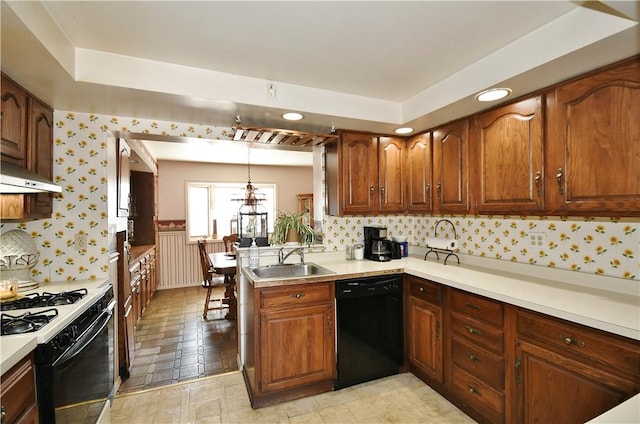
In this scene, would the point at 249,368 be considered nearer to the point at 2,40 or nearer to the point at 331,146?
the point at 331,146

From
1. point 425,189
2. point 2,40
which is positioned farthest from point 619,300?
point 2,40

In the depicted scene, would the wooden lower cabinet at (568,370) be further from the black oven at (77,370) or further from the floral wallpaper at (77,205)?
the floral wallpaper at (77,205)

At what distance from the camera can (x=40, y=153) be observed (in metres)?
1.94

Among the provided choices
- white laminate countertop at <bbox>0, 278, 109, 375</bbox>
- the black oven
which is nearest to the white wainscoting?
white laminate countertop at <bbox>0, 278, 109, 375</bbox>

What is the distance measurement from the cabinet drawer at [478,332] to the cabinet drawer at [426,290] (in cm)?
17

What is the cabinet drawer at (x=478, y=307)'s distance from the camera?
1.82 metres

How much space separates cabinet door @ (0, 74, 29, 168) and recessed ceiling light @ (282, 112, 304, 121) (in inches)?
61.2

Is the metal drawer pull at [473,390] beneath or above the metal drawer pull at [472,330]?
beneath

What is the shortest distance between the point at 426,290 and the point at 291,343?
3.60ft

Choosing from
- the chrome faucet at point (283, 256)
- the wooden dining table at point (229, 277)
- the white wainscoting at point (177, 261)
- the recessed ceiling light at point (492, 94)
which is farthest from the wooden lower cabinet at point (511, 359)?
the white wainscoting at point (177, 261)

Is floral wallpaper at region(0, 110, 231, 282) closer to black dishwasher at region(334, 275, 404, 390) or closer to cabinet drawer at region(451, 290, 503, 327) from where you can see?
black dishwasher at region(334, 275, 404, 390)

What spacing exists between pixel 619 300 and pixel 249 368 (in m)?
2.43

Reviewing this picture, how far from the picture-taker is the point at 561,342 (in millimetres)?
1499

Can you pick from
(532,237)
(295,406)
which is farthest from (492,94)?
(295,406)
